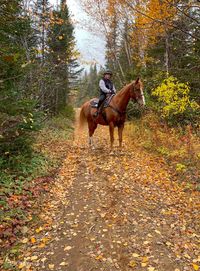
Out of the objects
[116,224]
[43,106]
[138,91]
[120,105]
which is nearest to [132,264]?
[116,224]

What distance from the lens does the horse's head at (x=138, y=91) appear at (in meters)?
10.8

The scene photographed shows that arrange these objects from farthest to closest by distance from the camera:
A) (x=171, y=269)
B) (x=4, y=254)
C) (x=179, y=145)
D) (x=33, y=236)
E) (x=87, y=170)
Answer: (x=179, y=145)
(x=87, y=170)
(x=33, y=236)
(x=4, y=254)
(x=171, y=269)

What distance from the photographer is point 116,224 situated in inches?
226

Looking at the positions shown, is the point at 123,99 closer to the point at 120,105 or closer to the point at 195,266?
the point at 120,105

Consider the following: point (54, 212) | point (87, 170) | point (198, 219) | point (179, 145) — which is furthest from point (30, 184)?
point (179, 145)

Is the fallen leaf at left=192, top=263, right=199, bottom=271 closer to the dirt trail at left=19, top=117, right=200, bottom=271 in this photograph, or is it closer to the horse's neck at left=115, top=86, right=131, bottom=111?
the dirt trail at left=19, top=117, right=200, bottom=271

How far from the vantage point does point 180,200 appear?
22.8 ft

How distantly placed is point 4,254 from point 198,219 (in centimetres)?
404

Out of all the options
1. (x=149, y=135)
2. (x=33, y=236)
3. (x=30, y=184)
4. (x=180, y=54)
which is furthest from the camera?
(x=180, y=54)

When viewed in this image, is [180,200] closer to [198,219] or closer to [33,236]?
[198,219]

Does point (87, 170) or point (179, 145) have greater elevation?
point (179, 145)

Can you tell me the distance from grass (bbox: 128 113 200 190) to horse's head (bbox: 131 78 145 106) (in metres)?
1.83

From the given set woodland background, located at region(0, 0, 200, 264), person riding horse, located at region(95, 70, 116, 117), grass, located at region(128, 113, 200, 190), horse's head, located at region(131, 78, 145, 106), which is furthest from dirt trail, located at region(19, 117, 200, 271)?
person riding horse, located at region(95, 70, 116, 117)

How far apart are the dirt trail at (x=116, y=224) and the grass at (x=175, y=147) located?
51 centimetres
